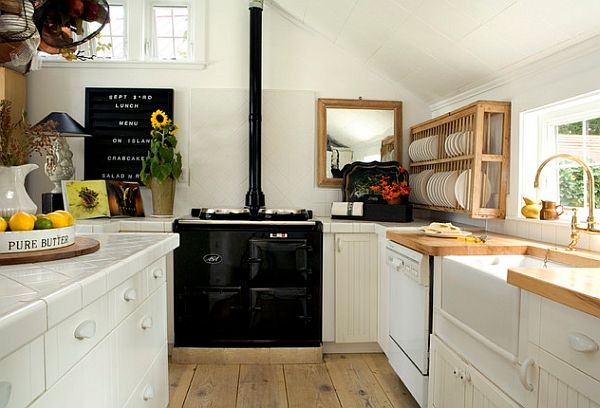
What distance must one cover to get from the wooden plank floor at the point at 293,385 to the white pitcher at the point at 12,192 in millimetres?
1437

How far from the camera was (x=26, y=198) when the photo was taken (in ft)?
5.48

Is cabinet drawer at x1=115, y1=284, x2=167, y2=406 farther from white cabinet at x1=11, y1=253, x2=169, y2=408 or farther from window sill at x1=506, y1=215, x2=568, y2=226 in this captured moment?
window sill at x1=506, y1=215, x2=568, y2=226

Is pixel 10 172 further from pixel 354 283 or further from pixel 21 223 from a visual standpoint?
pixel 354 283

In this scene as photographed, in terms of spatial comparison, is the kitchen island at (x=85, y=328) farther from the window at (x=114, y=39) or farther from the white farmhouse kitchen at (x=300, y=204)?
A: the window at (x=114, y=39)

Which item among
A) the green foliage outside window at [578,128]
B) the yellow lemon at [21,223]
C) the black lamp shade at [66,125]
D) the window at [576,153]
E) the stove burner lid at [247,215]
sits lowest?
the stove burner lid at [247,215]

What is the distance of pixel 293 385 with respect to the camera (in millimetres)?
2830

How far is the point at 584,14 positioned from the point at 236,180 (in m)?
2.60

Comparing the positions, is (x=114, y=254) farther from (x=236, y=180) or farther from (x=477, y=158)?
(x=236, y=180)

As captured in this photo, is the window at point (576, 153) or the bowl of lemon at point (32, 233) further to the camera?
the window at point (576, 153)

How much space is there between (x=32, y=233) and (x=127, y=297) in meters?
0.34

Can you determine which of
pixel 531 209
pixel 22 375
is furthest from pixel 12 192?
pixel 531 209

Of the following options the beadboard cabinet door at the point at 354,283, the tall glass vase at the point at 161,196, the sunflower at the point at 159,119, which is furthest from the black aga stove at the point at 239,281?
the sunflower at the point at 159,119

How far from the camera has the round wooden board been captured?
1.34 m

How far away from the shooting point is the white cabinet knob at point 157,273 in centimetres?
195
